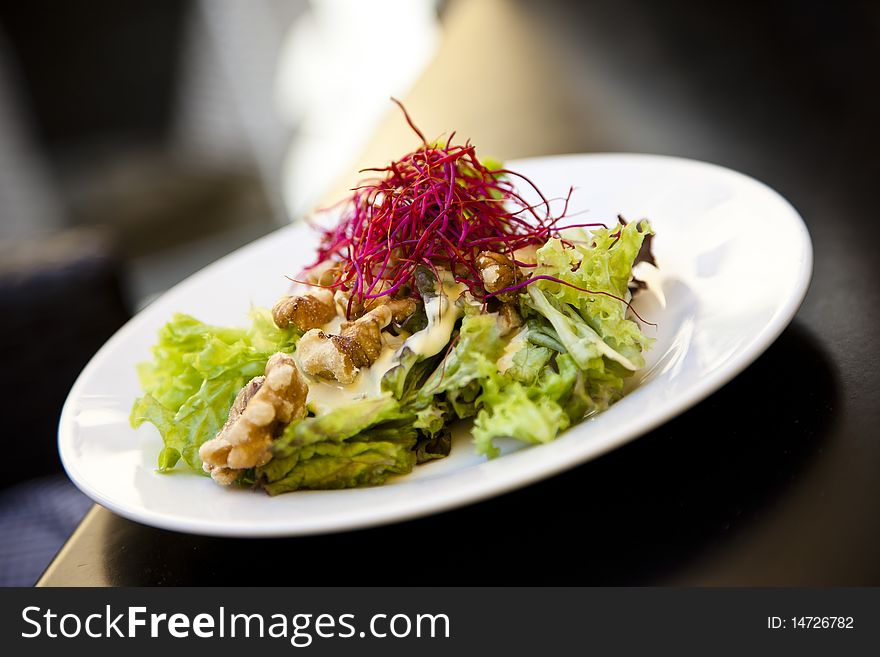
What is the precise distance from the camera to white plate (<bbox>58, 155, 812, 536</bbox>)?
1024 mm

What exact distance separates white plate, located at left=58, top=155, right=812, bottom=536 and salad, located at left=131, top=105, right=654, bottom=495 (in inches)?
1.7

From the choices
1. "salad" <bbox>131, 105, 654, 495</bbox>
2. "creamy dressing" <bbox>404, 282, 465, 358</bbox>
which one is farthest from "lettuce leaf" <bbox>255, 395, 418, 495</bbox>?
"creamy dressing" <bbox>404, 282, 465, 358</bbox>

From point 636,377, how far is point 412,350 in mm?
338

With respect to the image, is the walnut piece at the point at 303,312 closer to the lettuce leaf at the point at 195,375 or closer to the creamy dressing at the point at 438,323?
the lettuce leaf at the point at 195,375

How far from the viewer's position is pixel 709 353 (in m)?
1.14

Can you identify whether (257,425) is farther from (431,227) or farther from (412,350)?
(431,227)

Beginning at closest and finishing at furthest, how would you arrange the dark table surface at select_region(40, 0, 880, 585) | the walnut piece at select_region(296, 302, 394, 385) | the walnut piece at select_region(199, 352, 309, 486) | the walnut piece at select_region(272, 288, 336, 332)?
the dark table surface at select_region(40, 0, 880, 585) < the walnut piece at select_region(199, 352, 309, 486) < the walnut piece at select_region(296, 302, 394, 385) < the walnut piece at select_region(272, 288, 336, 332)

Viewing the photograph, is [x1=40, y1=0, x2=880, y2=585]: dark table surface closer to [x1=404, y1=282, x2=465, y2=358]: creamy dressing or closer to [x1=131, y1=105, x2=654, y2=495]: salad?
[x1=131, y1=105, x2=654, y2=495]: salad

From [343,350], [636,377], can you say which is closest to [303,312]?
[343,350]

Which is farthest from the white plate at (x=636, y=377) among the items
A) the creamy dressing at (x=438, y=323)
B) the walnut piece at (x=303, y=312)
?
the walnut piece at (x=303, y=312)

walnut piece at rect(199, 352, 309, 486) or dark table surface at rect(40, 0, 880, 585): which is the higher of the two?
walnut piece at rect(199, 352, 309, 486)

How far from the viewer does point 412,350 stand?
130cm

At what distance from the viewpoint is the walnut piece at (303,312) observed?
142 centimetres

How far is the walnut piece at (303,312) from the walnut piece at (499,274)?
0.93ft
